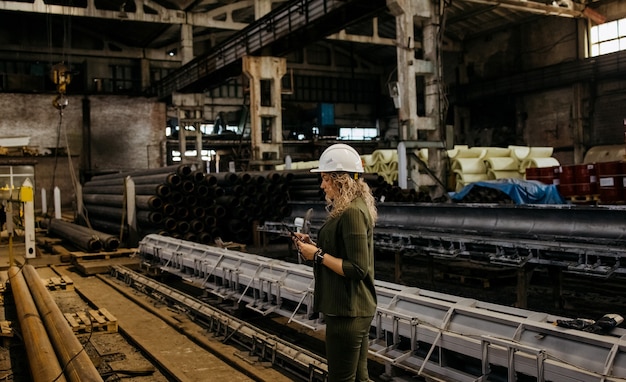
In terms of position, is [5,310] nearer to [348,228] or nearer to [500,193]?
[348,228]

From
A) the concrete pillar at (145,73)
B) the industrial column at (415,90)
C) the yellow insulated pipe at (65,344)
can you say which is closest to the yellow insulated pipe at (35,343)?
the yellow insulated pipe at (65,344)

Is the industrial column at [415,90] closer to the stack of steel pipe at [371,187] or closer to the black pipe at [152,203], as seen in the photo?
the stack of steel pipe at [371,187]

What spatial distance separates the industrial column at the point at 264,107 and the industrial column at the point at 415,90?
278 inches

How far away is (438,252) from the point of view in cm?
743

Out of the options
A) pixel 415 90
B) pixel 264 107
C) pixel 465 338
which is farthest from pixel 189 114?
pixel 465 338

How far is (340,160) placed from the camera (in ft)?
9.65

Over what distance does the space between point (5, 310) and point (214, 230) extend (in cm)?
463

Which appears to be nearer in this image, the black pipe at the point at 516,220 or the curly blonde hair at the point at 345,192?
the curly blonde hair at the point at 345,192

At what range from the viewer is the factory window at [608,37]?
75.0ft

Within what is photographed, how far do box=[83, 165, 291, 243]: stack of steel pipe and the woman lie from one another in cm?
778

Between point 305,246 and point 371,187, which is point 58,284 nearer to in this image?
point 371,187

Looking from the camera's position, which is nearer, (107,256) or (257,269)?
(257,269)

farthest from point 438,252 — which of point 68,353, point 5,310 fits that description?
point 5,310

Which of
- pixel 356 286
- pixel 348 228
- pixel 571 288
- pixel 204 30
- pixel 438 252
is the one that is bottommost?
pixel 571 288
